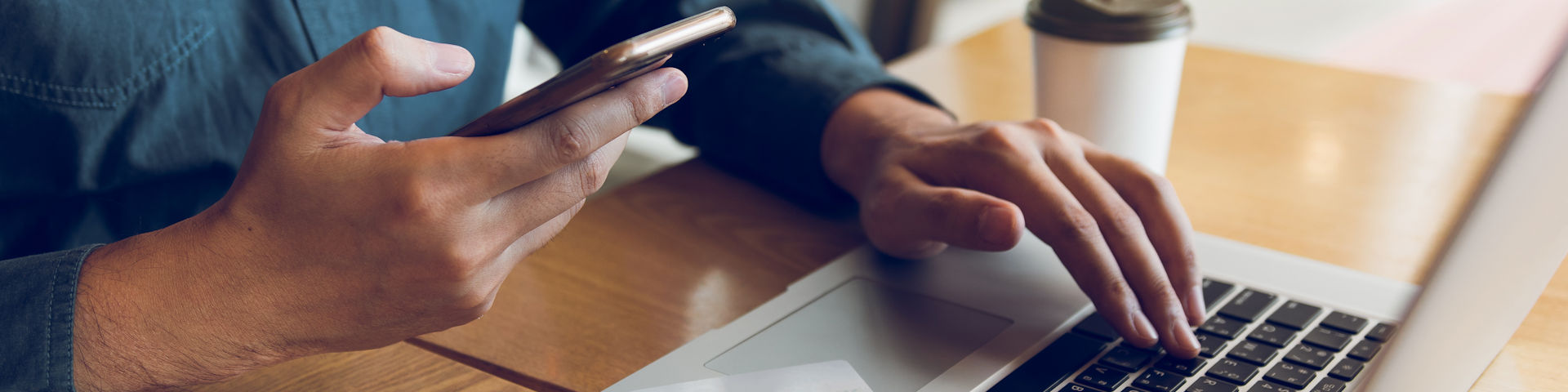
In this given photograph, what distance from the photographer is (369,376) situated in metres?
0.48

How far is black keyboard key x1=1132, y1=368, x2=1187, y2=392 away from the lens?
44 centimetres

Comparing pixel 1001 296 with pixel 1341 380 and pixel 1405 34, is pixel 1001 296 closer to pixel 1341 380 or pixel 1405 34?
pixel 1341 380

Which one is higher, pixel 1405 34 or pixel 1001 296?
pixel 1001 296

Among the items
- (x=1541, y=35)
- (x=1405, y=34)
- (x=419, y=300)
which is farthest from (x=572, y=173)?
(x=1405, y=34)

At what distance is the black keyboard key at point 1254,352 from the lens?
462 mm

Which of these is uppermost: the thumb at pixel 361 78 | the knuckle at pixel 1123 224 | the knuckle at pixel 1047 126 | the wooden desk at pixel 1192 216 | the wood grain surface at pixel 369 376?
the thumb at pixel 361 78

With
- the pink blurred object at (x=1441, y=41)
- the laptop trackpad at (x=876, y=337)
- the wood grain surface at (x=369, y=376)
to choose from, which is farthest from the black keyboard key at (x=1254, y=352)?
the pink blurred object at (x=1441, y=41)

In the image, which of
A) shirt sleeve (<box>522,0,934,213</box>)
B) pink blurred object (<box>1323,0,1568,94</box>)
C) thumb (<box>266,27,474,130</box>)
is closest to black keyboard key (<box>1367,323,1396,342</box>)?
shirt sleeve (<box>522,0,934,213</box>)

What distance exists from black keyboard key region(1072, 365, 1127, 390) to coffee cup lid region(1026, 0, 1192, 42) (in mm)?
238

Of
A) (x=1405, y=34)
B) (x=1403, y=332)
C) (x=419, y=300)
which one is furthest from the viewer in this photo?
(x=1405, y=34)

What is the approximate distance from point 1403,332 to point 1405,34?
1.69 metres

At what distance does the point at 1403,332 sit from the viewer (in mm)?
240

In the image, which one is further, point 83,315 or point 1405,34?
point 1405,34

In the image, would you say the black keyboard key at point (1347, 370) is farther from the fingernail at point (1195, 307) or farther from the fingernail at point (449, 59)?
the fingernail at point (449, 59)
